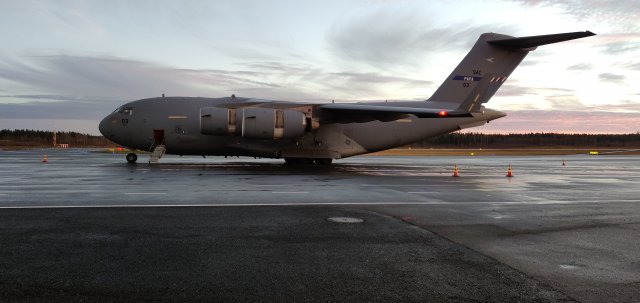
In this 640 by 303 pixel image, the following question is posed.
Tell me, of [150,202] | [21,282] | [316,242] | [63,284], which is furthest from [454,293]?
[150,202]

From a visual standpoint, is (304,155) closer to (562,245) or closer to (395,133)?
(395,133)

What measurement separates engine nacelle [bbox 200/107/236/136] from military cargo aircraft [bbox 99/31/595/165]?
5 centimetres

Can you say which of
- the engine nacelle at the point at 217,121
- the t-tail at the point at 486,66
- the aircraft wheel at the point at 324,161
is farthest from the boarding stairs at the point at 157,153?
the t-tail at the point at 486,66

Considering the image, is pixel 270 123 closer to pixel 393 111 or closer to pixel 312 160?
pixel 312 160

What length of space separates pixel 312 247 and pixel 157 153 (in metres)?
18.3

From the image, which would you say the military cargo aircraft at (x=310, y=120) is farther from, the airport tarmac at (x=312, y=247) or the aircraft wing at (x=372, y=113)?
the airport tarmac at (x=312, y=247)

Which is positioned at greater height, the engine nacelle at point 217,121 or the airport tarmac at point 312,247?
the engine nacelle at point 217,121

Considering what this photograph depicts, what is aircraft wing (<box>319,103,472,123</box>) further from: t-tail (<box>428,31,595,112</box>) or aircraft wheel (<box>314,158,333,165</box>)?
t-tail (<box>428,31,595,112</box>)

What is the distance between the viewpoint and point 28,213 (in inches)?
306

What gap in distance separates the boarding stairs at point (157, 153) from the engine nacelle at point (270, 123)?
4724 millimetres

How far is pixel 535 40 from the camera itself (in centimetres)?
2233

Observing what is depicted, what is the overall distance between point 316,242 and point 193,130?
57.5 feet

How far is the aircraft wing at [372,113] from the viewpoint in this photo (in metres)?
20.1

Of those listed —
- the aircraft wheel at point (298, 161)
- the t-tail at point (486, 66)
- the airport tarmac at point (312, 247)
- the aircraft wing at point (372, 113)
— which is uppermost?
the t-tail at point (486, 66)
